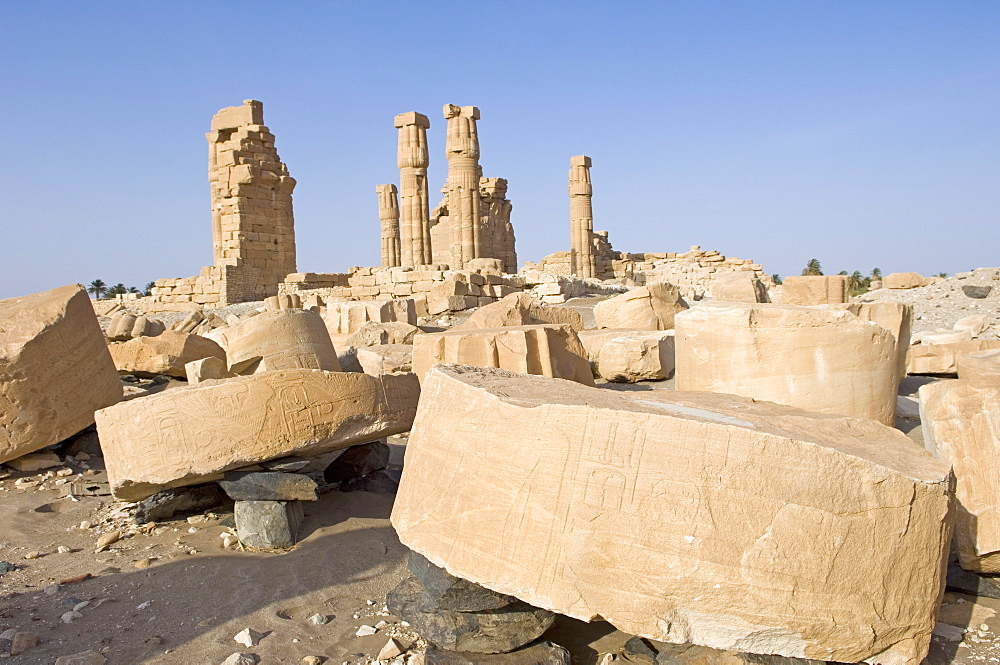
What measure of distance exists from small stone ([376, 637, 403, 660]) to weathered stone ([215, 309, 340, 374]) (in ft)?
11.7

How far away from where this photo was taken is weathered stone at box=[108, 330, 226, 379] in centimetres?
703

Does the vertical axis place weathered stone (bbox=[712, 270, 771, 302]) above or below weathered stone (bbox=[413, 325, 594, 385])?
above

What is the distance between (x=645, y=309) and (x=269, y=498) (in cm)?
560

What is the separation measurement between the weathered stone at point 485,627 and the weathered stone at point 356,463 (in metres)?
2.08

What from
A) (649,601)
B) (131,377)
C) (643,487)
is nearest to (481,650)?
(649,601)

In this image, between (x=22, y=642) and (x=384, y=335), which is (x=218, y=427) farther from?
(x=384, y=335)

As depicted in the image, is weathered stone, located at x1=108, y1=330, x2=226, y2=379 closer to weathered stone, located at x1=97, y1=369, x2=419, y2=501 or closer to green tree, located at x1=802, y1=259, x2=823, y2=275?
weathered stone, located at x1=97, y1=369, x2=419, y2=501

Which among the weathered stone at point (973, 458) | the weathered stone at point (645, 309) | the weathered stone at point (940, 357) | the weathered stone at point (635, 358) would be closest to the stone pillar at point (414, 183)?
the weathered stone at point (645, 309)

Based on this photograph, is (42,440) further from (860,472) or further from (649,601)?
(860,472)

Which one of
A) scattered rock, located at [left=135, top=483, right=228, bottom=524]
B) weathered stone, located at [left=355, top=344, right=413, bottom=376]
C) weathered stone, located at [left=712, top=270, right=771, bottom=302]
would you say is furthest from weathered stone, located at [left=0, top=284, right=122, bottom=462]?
weathered stone, located at [left=712, top=270, right=771, bottom=302]

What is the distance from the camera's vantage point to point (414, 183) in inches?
798

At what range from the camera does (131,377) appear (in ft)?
24.7

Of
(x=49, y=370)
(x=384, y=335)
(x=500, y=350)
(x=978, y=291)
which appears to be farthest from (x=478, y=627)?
(x=978, y=291)

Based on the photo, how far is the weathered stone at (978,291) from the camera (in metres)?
13.4
